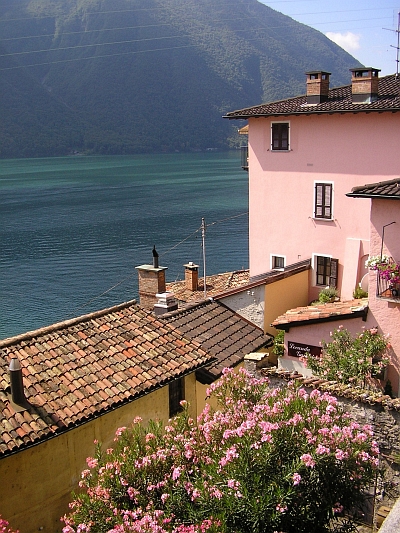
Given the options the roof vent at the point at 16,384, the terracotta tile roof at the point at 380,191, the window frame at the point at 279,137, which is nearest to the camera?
the roof vent at the point at 16,384

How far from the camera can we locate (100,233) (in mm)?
66625

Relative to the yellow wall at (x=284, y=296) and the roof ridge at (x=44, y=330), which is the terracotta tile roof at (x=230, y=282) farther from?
the roof ridge at (x=44, y=330)

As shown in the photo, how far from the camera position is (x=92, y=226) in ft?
230

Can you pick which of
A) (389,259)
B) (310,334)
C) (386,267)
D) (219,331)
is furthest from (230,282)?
(386,267)

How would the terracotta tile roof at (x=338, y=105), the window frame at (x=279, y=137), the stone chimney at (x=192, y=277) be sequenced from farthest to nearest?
the stone chimney at (x=192, y=277), the window frame at (x=279, y=137), the terracotta tile roof at (x=338, y=105)

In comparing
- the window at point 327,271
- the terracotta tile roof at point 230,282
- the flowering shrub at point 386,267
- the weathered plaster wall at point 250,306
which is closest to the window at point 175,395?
the flowering shrub at point 386,267

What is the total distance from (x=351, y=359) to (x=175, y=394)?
4.15 meters

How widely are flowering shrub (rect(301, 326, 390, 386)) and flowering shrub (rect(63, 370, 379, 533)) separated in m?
6.04

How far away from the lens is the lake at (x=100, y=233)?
46781mm

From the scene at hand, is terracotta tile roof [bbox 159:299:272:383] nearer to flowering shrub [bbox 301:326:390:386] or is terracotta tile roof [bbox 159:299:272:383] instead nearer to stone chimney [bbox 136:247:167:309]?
stone chimney [bbox 136:247:167:309]

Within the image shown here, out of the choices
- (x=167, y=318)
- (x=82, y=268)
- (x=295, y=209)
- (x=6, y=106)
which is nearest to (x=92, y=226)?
(x=82, y=268)

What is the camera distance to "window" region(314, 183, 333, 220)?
72.9 feet

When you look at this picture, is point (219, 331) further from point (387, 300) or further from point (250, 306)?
point (387, 300)

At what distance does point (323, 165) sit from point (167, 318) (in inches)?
364
